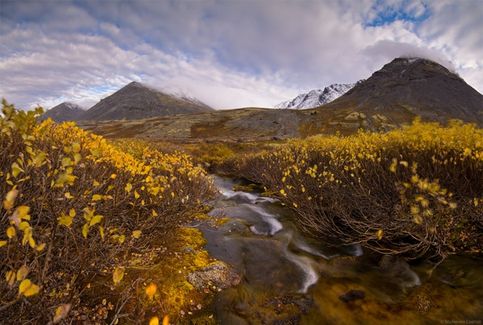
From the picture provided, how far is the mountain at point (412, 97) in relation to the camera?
83.3 m

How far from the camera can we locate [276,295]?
5.09 m

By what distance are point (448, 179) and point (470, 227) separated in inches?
40.0

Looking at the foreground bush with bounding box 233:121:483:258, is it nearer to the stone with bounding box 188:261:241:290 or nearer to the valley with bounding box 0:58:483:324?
the valley with bounding box 0:58:483:324

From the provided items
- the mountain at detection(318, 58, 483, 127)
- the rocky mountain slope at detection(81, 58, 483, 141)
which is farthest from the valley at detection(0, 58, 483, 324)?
the mountain at detection(318, 58, 483, 127)

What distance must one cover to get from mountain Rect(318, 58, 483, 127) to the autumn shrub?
7058 cm

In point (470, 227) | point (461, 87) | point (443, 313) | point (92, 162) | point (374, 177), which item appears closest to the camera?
point (443, 313)

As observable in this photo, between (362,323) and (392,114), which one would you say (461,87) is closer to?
(392,114)

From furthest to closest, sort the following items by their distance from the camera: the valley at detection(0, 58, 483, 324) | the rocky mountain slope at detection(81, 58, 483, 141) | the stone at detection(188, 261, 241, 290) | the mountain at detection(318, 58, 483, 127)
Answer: the mountain at detection(318, 58, 483, 127)
the rocky mountain slope at detection(81, 58, 483, 141)
the stone at detection(188, 261, 241, 290)
the valley at detection(0, 58, 483, 324)

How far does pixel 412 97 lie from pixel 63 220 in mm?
113693

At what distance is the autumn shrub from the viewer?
208 centimetres

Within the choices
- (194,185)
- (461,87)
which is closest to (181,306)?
(194,185)

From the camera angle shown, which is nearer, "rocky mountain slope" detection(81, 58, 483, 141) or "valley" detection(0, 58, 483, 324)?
"valley" detection(0, 58, 483, 324)

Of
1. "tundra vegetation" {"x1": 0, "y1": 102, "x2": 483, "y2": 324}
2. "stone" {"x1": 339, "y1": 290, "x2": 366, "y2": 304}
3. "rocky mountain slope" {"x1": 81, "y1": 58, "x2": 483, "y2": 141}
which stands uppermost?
"rocky mountain slope" {"x1": 81, "y1": 58, "x2": 483, "y2": 141}

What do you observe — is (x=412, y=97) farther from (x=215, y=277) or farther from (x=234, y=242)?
(x=215, y=277)
